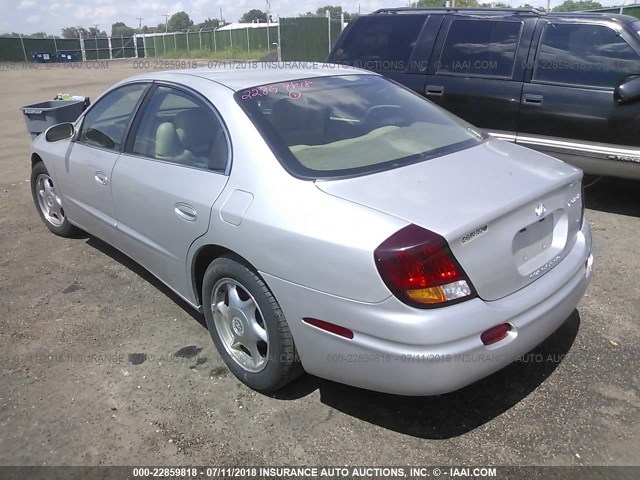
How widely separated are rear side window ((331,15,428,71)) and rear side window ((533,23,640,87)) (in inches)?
55.2

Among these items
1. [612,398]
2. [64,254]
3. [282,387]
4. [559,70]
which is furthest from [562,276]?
[64,254]

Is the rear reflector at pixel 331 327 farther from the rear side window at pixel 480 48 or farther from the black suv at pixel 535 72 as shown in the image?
the rear side window at pixel 480 48

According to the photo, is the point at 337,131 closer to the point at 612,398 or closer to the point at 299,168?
the point at 299,168

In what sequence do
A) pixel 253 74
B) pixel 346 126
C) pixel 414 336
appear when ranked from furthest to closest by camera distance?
pixel 253 74
pixel 346 126
pixel 414 336

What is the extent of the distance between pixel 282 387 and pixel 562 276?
4.86 ft

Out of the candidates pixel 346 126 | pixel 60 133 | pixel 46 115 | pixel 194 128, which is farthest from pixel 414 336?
pixel 46 115

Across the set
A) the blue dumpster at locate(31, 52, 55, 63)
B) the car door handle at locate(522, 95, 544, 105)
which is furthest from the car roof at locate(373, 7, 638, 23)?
the blue dumpster at locate(31, 52, 55, 63)

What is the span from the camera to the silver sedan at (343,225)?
2039 millimetres

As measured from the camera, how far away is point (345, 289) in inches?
81.9

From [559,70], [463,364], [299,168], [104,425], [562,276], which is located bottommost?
[104,425]

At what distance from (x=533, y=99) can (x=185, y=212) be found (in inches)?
152

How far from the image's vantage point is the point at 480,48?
5.46 meters

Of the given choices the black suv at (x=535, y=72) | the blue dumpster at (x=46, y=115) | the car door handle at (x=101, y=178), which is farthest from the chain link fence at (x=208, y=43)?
the car door handle at (x=101, y=178)

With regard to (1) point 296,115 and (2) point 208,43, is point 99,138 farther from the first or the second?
(2) point 208,43
